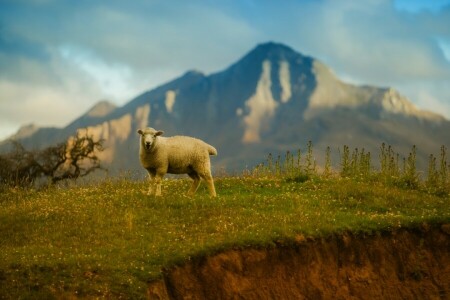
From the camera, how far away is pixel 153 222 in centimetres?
2519

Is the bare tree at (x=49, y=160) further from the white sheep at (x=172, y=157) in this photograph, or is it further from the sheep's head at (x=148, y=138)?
the sheep's head at (x=148, y=138)

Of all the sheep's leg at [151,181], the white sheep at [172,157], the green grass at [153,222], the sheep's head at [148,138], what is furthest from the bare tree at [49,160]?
the sheep's head at [148,138]

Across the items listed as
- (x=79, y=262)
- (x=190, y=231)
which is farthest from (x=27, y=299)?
(x=190, y=231)

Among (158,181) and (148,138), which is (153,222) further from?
(148,138)

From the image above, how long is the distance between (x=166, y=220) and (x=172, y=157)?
13.7 ft

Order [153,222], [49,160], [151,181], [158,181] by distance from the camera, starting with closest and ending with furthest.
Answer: [153,222] < [158,181] < [151,181] < [49,160]

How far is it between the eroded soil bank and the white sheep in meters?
6.58

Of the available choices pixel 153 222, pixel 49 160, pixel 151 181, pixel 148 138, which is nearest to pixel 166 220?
pixel 153 222

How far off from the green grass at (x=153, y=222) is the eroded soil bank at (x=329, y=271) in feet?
1.28

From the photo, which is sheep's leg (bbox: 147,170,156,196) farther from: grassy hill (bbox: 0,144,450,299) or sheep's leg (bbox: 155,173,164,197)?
grassy hill (bbox: 0,144,450,299)

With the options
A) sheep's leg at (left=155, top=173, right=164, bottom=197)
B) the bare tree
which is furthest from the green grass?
the bare tree

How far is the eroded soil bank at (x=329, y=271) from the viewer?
22.0m

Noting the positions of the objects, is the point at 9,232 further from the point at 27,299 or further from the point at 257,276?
the point at 257,276

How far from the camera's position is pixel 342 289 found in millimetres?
24500
